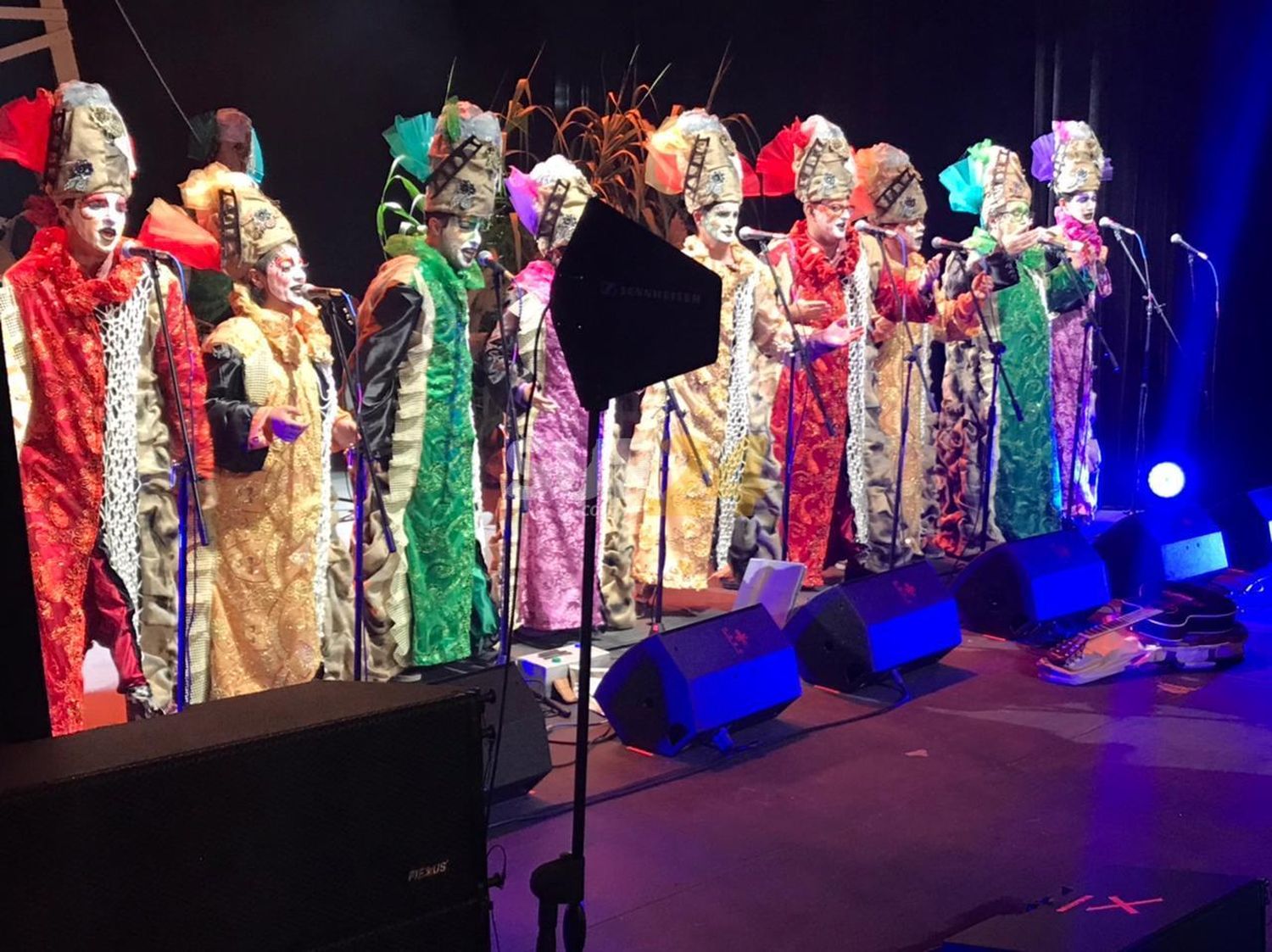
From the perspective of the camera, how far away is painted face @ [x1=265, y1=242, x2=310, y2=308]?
368cm

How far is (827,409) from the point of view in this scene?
18.5 ft

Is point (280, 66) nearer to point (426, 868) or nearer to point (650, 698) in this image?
point (650, 698)

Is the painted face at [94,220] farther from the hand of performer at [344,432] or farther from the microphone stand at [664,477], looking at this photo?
the microphone stand at [664,477]

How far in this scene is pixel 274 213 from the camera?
12.0ft

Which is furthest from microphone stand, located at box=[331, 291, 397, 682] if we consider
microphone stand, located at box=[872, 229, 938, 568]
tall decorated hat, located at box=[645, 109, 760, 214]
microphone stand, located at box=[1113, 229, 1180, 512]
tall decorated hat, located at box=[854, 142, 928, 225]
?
microphone stand, located at box=[1113, 229, 1180, 512]

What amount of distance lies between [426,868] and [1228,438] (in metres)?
7.21

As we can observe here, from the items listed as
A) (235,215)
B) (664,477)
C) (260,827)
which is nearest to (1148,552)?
(664,477)

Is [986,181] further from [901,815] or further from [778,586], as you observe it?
[901,815]

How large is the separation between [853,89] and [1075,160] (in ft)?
3.77

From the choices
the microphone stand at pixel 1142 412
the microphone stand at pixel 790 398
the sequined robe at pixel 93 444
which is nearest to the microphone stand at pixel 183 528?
the sequined robe at pixel 93 444

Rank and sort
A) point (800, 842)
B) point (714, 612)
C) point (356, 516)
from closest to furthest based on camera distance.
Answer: point (800, 842), point (356, 516), point (714, 612)

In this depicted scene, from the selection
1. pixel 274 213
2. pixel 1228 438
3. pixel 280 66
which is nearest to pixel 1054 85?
pixel 1228 438

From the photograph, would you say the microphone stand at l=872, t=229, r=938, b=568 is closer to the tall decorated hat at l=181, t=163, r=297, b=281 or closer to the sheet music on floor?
the sheet music on floor

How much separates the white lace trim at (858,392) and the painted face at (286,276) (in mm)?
2620
